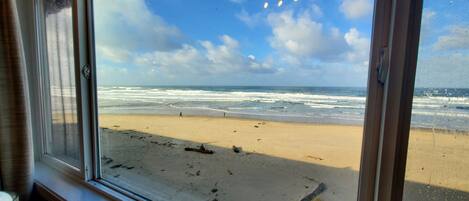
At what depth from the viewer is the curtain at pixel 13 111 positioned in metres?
1.13

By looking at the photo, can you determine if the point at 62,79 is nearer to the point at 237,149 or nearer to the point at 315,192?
the point at 237,149

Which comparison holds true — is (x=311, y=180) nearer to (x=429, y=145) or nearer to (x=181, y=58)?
(x=429, y=145)

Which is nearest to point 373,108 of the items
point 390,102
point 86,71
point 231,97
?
point 390,102

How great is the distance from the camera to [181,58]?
2.63 meters

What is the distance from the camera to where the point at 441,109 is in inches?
20.8

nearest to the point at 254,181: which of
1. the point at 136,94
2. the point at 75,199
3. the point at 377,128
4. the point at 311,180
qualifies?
the point at 311,180

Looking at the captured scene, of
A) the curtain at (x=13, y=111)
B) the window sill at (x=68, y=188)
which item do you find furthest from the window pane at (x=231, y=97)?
the curtain at (x=13, y=111)

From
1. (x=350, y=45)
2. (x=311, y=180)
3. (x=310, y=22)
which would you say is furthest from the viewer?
(x=310, y=22)

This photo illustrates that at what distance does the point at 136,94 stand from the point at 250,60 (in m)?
1.25

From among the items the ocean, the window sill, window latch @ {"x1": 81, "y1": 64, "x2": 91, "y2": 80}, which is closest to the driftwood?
the ocean

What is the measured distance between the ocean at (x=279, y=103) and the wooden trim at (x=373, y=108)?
89 mm

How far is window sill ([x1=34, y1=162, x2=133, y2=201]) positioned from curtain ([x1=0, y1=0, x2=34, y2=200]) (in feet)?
0.31

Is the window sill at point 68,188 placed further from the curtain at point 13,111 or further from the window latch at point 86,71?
the window latch at point 86,71

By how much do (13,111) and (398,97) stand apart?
1.71 meters
